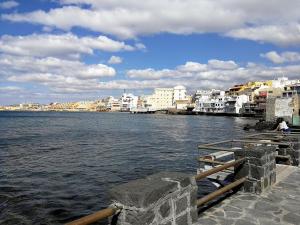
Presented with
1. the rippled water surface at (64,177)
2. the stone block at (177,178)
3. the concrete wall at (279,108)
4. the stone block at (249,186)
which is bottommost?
the rippled water surface at (64,177)

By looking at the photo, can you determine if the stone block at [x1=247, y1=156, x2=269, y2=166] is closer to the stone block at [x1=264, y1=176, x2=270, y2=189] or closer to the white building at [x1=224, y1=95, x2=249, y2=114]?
the stone block at [x1=264, y1=176, x2=270, y2=189]

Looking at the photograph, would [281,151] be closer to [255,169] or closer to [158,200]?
[255,169]

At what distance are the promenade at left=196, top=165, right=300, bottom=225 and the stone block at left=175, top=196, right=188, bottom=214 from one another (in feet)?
2.71

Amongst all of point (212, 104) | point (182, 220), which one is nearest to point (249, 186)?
point (182, 220)

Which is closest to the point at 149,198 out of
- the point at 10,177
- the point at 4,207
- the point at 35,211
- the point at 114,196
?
the point at 114,196

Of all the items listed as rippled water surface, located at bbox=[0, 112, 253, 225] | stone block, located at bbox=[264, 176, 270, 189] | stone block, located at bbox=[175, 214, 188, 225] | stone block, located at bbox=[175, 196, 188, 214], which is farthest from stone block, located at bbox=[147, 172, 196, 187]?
rippled water surface, located at bbox=[0, 112, 253, 225]

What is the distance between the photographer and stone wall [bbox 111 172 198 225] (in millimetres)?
4668

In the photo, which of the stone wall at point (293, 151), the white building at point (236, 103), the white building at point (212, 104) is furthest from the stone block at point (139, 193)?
the white building at point (212, 104)

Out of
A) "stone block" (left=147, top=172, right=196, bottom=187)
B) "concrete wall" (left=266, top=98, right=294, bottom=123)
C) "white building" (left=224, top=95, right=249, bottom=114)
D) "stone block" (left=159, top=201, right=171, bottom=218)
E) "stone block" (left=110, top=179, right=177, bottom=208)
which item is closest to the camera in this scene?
"stone block" (left=110, top=179, right=177, bottom=208)

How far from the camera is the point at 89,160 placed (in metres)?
27.5

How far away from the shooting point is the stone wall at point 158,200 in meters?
4.67

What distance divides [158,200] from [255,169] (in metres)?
4.79

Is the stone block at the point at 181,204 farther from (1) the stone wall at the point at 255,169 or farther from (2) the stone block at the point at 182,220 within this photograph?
(1) the stone wall at the point at 255,169

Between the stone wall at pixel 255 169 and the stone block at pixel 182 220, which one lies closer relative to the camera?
the stone block at pixel 182 220
